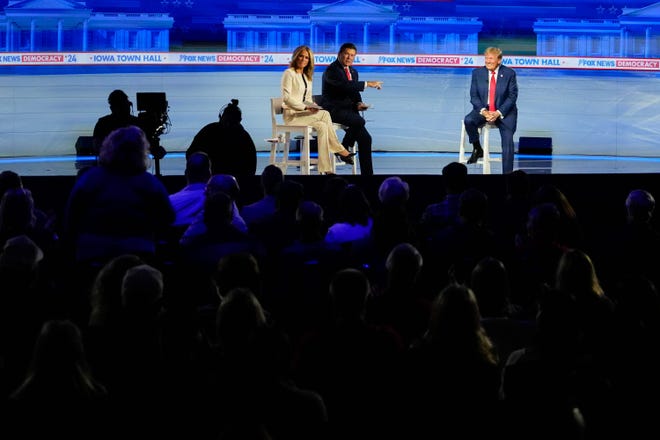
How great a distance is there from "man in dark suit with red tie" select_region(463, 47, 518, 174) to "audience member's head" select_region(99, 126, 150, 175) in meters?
5.18

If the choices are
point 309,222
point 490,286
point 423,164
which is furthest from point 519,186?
point 423,164

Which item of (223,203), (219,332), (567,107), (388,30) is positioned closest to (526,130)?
(567,107)

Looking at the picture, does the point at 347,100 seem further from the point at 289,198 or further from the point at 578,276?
the point at 578,276

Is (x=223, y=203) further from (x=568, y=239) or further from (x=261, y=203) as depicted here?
(x=568, y=239)

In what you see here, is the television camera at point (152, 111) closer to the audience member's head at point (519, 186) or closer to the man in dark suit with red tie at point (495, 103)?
the man in dark suit with red tie at point (495, 103)

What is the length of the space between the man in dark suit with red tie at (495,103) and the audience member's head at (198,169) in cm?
396

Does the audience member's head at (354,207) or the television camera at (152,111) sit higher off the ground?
the television camera at (152,111)

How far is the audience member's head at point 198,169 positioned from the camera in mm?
5477

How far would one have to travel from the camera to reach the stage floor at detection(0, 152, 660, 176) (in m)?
9.54

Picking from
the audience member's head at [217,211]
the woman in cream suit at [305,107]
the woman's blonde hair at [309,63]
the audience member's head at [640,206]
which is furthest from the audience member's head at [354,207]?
the woman's blonde hair at [309,63]

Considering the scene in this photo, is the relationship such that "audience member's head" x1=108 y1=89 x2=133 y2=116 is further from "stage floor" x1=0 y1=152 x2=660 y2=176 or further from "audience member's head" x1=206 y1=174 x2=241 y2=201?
"stage floor" x1=0 y1=152 x2=660 y2=176

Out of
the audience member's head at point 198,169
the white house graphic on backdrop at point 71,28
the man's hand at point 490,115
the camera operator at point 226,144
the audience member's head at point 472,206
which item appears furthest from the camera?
the white house graphic on backdrop at point 71,28

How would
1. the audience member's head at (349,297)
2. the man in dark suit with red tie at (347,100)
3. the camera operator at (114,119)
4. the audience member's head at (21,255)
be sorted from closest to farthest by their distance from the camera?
the audience member's head at (349,297) < the audience member's head at (21,255) < the camera operator at (114,119) < the man in dark suit with red tie at (347,100)

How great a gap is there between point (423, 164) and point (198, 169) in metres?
4.92
